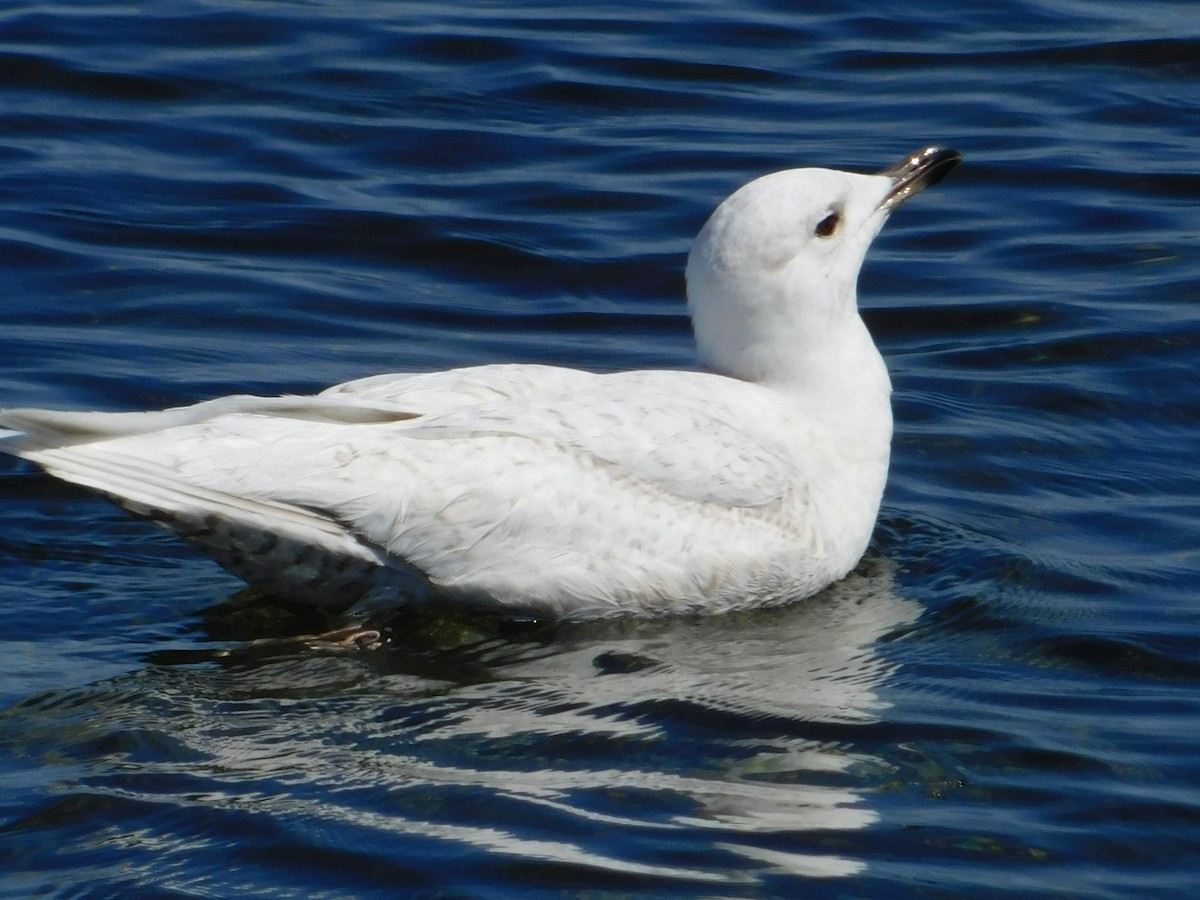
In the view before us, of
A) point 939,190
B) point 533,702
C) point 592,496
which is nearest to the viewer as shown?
point 533,702

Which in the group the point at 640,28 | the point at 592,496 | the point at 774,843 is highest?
the point at 640,28

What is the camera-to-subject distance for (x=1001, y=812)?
498 cm

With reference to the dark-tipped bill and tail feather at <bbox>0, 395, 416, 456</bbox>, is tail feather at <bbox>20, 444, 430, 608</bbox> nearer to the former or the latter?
tail feather at <bbox>0, 395, 416, 456</bbox>

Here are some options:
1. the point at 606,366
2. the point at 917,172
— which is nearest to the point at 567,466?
the point at 917,172

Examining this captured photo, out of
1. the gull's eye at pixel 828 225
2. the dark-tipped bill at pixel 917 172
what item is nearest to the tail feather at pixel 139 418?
the gull's eye at pixel 828 225

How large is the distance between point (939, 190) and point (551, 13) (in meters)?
3.31

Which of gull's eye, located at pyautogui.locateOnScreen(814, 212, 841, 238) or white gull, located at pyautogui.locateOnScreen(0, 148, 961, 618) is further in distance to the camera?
gull's eye, located at pyautogui.locateOnScreen(814, 212, 841, 238)

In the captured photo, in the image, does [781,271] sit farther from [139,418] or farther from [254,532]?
[139,418]

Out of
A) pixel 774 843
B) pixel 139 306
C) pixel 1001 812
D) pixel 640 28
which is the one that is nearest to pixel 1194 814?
pixel 1001 812

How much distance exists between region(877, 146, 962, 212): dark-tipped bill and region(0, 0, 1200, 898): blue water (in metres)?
1.05

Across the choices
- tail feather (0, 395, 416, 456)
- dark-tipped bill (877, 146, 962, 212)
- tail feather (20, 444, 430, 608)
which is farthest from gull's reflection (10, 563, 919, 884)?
dark-tipped bill (877, 146, 962, 212)

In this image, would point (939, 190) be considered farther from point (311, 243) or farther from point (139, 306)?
point (139, 306)

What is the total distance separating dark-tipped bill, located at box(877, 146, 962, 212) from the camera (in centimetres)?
687

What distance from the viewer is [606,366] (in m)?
8.37
